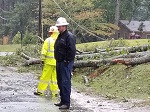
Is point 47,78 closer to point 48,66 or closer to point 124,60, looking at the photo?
point 48,66

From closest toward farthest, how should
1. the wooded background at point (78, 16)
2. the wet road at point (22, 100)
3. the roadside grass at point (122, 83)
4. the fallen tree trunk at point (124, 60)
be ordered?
the wet road at point (22, 100) < the roadside grass at point (122, 83) < the fallen tree trunk at point (124, 60) < the wooded background at point (78, 16)

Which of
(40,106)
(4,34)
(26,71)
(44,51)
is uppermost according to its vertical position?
(44,51)

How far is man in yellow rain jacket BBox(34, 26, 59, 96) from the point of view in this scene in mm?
11019

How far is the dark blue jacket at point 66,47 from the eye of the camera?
29.3ft

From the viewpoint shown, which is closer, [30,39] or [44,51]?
[44,51]

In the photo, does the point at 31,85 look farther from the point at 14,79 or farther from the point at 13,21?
the point at 13,21

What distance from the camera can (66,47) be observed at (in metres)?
8.95

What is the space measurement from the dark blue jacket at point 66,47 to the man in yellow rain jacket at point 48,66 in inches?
76.8

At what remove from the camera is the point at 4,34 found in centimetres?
6712

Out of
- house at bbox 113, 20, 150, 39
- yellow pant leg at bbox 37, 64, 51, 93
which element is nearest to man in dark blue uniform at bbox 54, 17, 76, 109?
yellow pant leg at bbox 37, 64, 51, 93

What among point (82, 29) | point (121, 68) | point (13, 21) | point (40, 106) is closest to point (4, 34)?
point (13, 21)

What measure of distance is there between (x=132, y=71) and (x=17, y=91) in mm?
4286

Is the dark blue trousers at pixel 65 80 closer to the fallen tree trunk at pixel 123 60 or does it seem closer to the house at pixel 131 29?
the fallen tree trunk at pixel 123 60

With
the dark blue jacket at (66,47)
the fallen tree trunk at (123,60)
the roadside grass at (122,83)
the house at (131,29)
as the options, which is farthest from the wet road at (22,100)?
the house at (131,29)
